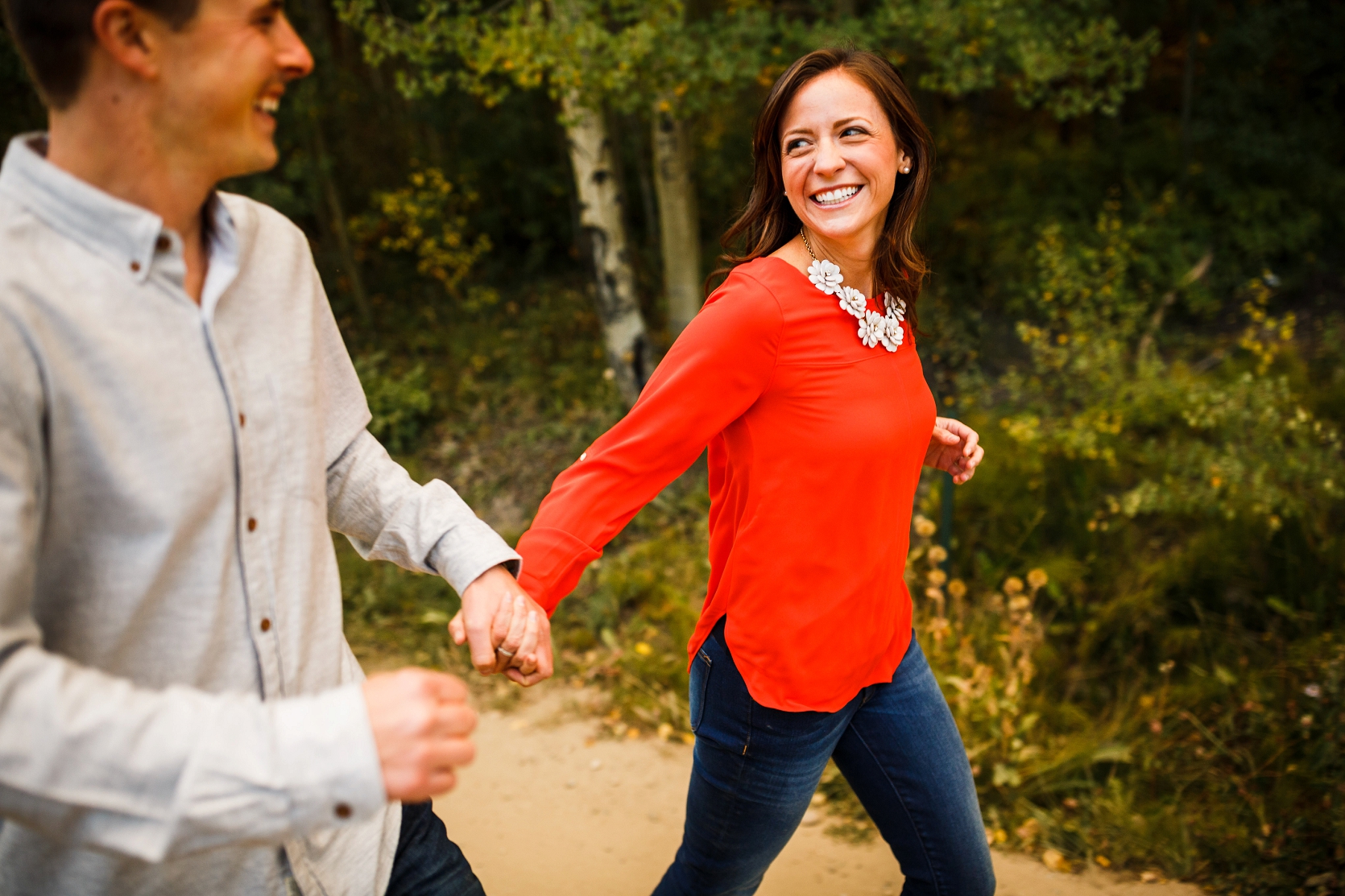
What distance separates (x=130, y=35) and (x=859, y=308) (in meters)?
1.28

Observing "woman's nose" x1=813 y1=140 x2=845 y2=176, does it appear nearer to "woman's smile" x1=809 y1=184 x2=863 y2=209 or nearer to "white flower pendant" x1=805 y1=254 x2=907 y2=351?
"woman's smile" x1=809 y1=184 x2=863 y2=209

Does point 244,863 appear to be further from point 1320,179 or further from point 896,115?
point 1320,179

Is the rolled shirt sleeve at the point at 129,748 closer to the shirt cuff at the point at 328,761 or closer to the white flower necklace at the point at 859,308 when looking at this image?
the shirt cuff at the point at 328,761

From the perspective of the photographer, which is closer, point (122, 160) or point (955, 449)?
point (122, 160)

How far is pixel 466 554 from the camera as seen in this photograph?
1.38 metres

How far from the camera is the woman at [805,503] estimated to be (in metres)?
1.65

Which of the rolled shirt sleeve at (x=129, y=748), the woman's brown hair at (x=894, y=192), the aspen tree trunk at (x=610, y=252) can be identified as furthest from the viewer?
the aspen tree trunk at (x=610, y=252)

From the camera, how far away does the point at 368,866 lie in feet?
4.30

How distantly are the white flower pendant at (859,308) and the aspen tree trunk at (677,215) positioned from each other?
4.63m

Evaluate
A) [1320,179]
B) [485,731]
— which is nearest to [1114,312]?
[1320,179]

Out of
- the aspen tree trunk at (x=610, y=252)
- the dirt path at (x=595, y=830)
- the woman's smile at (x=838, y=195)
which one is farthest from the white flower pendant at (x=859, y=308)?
the aspen tree trunk at (x=610, y=252)

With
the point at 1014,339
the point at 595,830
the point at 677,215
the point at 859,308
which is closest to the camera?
the point at 859,308

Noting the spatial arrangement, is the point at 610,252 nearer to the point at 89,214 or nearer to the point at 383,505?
the point at 383,505

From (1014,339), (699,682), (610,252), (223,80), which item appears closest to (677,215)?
Result: (610,252)
